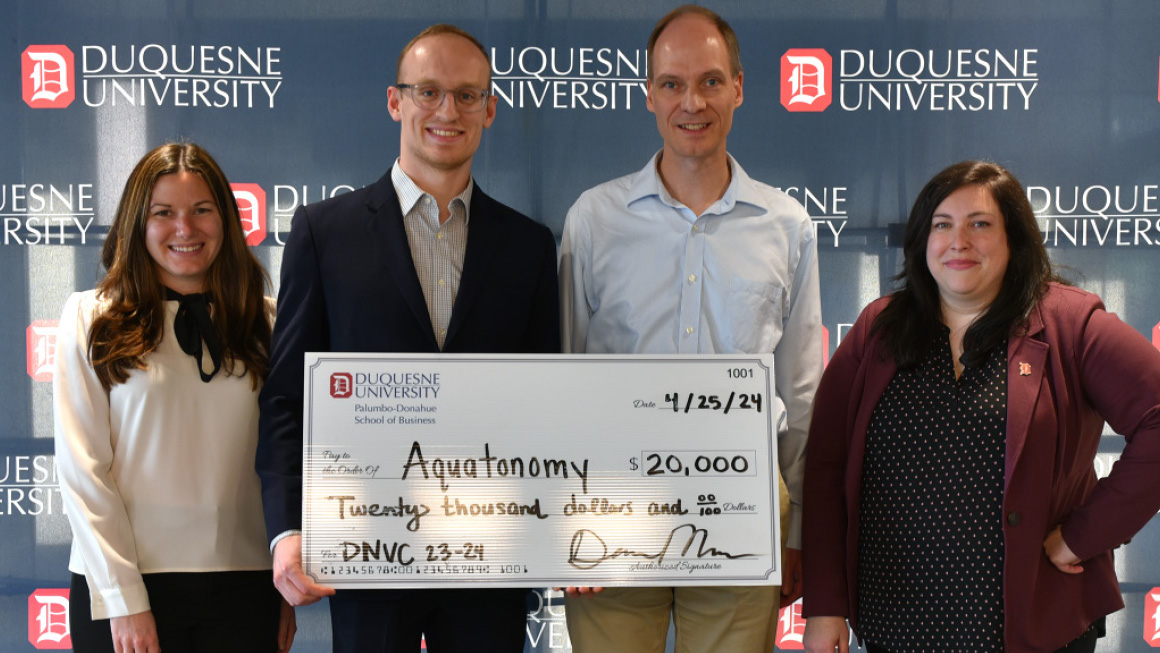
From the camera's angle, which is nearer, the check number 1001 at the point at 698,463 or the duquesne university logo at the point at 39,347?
the check number 1001 at the point at 698,463

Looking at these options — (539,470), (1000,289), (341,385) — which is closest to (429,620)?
(539,470)

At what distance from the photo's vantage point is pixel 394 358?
1.72 m

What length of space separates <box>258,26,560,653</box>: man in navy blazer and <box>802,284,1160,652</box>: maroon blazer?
73 centimetres

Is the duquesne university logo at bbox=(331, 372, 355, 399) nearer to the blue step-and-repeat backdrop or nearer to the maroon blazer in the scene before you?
the maroon blazer

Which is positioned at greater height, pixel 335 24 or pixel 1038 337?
pixel 335 24

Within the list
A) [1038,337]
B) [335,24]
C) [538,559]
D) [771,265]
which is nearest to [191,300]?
[538,559]

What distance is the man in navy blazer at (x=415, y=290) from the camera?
5.83 ft

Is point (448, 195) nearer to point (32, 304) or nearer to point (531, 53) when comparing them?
point (531, 53)

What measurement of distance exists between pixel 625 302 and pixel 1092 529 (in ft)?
3.37

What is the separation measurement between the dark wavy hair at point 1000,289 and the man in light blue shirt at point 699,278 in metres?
0.24

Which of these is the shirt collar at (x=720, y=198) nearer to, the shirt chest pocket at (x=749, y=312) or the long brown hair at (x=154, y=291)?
the shirt chest pocket at (x=749, y=312)

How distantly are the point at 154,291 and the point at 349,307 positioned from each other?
46cm

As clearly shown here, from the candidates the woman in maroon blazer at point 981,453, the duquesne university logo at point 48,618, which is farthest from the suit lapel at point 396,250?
the duquesne university logo at point 48,618

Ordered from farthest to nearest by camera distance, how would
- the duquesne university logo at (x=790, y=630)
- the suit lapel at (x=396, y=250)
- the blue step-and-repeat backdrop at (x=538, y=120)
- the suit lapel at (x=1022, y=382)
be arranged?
the duquesne university logo at (x=790, y=630), the blue step-and-repeat backdrop at (x=538, y=120), the suit lapel at (x=396, y=250), the suit lapel at (x=1022, y=382)
